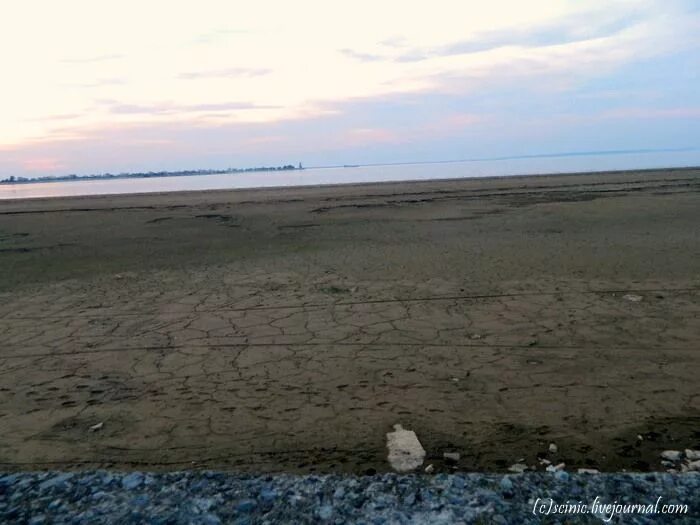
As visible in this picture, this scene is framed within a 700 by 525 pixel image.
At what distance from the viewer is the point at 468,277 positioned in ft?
A: 32.7

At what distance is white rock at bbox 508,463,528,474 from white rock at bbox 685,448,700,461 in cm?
119

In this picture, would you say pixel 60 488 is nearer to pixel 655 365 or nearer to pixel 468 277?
pixel 655 365

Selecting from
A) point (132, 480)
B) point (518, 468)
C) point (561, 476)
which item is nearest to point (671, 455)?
point (518, 468)

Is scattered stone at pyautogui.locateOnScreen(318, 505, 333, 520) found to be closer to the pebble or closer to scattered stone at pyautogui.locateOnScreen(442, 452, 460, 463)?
the pebble

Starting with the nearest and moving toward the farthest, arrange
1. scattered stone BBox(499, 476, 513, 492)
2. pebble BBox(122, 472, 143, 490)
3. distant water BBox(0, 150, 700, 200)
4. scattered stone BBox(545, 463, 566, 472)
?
scattered stone BBox(499, 476, 513, 492) → pebble BBox(122, 472, 143, 490) → scattered stone BBox(545, 463, 566, 472) → distant water BBox(0, 150, 700, 200)

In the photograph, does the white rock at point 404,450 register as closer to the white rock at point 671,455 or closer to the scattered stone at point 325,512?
the scattered stone at point 325,512

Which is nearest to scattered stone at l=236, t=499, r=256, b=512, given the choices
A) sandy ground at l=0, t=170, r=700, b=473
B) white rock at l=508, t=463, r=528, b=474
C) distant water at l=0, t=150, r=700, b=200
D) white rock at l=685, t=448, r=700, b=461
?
sandy ground at l=0, t=170, r=700, b=473

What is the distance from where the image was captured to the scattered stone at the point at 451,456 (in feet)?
13.5

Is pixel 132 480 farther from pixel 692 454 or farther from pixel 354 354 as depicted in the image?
pixel 692 454

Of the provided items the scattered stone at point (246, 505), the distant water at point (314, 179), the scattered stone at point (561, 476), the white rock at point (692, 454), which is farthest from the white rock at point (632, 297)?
the distant water at point (314, 179)

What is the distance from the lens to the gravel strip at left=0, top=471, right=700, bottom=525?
2.99 meters

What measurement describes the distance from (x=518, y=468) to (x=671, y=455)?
3.75 feet

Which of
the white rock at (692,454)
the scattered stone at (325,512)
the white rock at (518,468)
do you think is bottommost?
the white rock at (518,468)

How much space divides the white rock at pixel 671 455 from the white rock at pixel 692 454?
6 centimetres
